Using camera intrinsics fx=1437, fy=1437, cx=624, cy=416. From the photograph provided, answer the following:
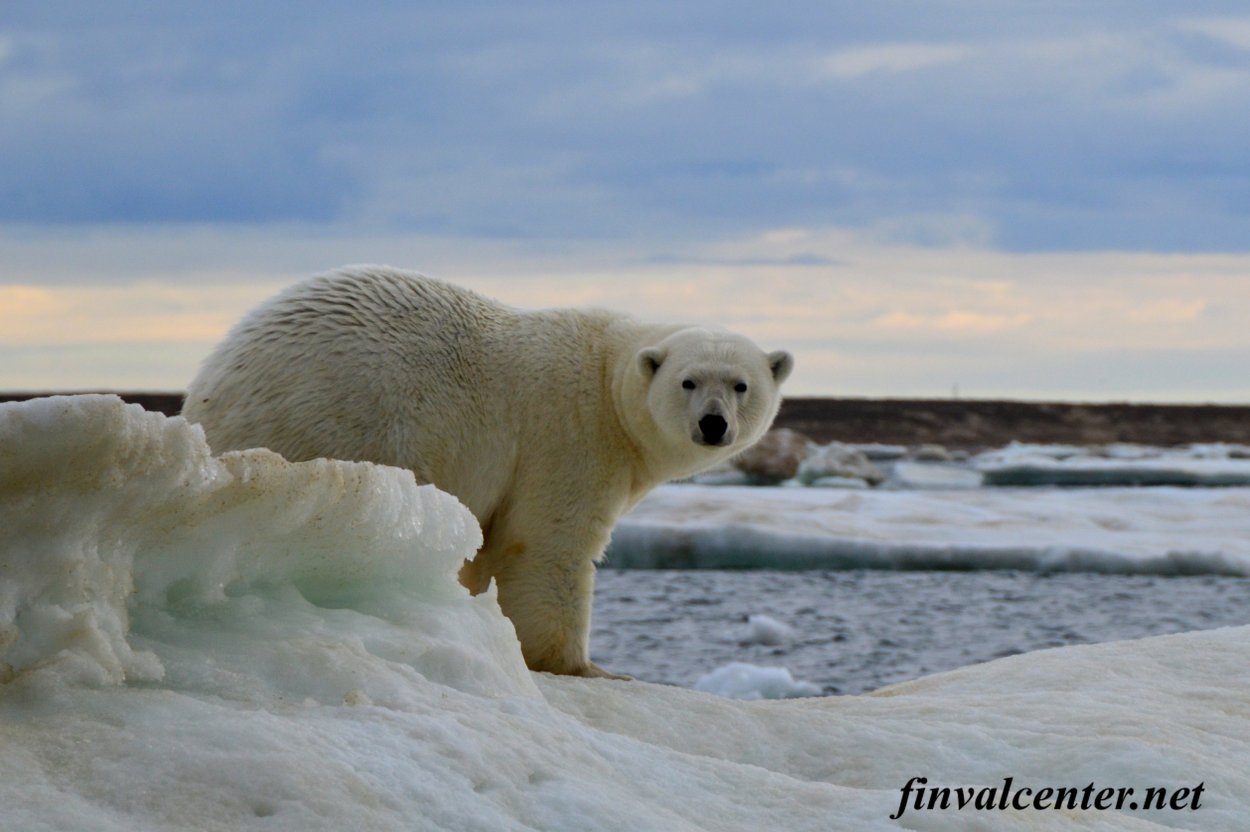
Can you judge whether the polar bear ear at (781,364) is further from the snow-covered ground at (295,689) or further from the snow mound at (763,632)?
the snow mound at (763,632)

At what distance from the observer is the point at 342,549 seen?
2.80 meters

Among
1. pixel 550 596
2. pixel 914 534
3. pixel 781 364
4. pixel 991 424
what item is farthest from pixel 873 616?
pixel 991 424

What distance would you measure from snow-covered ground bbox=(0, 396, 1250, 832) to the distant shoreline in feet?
118

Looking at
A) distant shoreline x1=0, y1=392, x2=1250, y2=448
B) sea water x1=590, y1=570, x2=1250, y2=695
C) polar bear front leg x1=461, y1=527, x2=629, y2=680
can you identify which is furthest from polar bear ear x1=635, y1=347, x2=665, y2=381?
distant shoreline x1=0, y1=392, x2=1250, y2=448

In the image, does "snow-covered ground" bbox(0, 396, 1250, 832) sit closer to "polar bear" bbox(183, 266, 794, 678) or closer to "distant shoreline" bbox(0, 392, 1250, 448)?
"polar bear" bbox(183, 266, 794, 678)

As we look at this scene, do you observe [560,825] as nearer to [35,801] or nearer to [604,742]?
[604,742]

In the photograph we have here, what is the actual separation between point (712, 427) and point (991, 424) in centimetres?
3624

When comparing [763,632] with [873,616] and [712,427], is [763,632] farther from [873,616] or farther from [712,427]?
[712,427]

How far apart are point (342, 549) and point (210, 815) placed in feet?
2.82

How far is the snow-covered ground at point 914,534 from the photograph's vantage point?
1338 cm

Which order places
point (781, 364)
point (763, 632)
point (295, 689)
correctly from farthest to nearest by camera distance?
point (763, 632) → point (781, 364) → point (295, 689)

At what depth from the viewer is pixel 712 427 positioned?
5270mm

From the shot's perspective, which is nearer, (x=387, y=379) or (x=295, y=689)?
(x=295, y=689)

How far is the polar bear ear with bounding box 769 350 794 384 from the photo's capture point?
19.1ft
